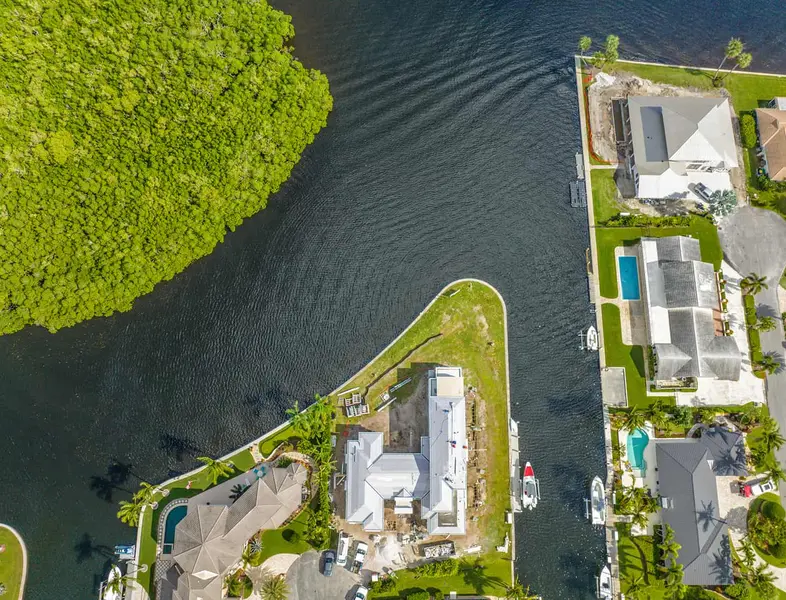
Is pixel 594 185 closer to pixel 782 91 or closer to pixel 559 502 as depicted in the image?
pixel 782 91

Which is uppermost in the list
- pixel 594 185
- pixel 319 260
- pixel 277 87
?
pixel 277 87

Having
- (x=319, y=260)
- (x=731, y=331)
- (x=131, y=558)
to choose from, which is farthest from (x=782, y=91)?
(x=131, y=558)

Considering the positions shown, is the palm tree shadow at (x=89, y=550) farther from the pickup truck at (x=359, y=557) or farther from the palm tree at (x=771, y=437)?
the palm tree at (x=771, y=437)

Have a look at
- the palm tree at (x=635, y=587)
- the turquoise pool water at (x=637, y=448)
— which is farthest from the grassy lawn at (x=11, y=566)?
the turquoise pool water at (x=637, y=448)

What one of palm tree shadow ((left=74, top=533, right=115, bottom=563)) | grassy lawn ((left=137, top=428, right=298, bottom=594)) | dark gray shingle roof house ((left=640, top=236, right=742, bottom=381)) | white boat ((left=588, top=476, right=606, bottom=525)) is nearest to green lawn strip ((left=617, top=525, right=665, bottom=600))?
white boat ((left=588, top=476, right=606, bottom=525))

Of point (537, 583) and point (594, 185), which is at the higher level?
point (594, 185)

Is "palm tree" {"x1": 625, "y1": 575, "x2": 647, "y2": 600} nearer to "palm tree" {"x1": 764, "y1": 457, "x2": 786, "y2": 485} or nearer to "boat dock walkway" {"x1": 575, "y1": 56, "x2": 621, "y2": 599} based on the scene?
"boat dock walkway" {"x1": 575, "y1": 56, "x2": 621, "y2": 599}
